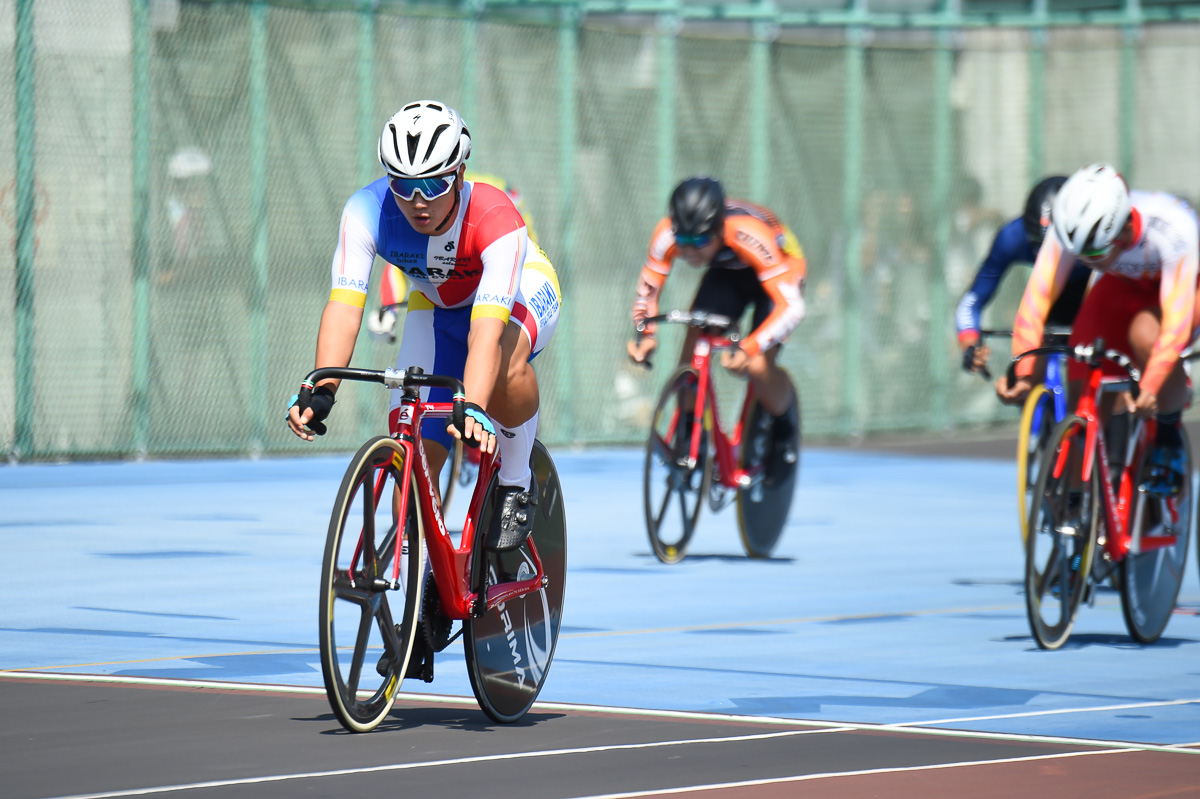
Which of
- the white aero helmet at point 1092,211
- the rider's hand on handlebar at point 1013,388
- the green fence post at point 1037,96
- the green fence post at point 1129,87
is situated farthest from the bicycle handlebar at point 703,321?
the green fence post at point 1129,87

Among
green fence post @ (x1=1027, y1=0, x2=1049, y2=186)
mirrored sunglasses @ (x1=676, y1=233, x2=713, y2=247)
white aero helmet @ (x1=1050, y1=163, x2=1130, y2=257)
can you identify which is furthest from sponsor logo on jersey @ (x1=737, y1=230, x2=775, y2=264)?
green fence post @ (x1=1027, y1=0, x2=1049, y2=186)

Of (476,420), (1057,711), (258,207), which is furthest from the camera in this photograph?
(258,207)

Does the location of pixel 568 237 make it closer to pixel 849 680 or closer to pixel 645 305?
pixel 645 305

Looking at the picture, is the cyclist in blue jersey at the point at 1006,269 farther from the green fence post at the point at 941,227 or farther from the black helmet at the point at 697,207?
the green fence post at the point at 941,227

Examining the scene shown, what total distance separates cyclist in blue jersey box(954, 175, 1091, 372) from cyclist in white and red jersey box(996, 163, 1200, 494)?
3.82ft

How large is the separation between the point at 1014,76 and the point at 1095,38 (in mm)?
1089

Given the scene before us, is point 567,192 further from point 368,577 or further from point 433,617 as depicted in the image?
point 368,577

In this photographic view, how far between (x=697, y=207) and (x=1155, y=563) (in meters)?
3.06

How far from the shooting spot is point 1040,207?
9.68 m

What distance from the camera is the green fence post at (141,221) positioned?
15148 millimetres

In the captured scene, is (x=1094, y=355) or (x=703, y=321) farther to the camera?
(x=703, y=321)

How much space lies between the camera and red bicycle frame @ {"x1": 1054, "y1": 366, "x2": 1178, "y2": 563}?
25.5 feet

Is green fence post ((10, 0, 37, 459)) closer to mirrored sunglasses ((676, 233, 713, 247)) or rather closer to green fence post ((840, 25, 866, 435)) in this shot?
mirrored sunglasses ((676, 233, 713, 247))

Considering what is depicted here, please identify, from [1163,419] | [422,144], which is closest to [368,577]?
[422,144]
